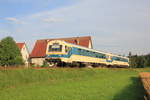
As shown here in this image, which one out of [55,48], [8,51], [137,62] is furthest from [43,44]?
[137,62]

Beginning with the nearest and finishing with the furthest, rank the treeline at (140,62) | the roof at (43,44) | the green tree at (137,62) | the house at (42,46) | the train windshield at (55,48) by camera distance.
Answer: the train windshield at (55,48) → the house at (42,46) → the roof at (43,44) → the treeline at (140,62) → the green tree at (137,62)

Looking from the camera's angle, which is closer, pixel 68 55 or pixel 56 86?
pixel 56 86

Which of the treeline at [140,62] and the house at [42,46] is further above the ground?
the house at [42,46]

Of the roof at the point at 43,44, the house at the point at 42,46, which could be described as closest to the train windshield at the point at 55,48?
the house at the point at 42,46

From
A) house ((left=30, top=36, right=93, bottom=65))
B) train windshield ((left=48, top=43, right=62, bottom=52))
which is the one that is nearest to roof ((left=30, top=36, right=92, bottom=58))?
house ((left=30, top=36, right=93, bottom=65))

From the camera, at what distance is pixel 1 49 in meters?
41.5

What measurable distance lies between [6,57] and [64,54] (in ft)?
61.6

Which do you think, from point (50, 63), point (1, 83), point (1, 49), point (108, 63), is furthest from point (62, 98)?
point (1, 49)

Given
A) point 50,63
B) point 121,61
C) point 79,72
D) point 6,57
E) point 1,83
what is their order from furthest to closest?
1. point 121,61
2. point 6,57
3. point 50,63
4. point 79,72
5. point 1,83

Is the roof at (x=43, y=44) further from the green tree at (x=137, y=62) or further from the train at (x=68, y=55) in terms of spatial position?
the train at (x=68, y=55)

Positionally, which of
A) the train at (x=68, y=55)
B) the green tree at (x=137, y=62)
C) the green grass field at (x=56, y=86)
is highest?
the train at (x=68, y=55)

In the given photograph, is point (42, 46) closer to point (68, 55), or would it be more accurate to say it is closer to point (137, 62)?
point (68, 55)

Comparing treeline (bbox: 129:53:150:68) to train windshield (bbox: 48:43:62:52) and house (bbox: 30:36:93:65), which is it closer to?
house (bbox: 30:36:93:65)

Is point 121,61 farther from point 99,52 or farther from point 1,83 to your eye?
point 1,83
